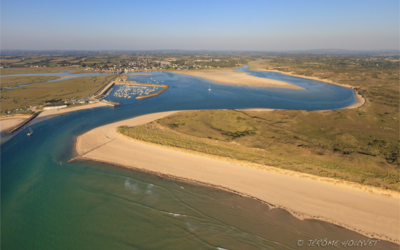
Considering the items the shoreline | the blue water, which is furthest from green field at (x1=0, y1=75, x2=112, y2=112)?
the shoreline

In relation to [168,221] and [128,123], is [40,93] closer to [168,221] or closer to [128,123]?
[128,123]

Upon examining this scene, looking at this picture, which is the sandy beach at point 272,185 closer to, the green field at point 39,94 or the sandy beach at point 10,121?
the sandy beach at point 10,121

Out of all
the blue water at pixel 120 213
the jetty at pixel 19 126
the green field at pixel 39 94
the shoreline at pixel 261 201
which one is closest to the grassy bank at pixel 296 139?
the shoreline at pixel 261 201

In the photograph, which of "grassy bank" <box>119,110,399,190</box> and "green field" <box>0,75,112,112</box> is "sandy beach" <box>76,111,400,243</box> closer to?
A: "grassy bank" <box>119,110,399,190</box>

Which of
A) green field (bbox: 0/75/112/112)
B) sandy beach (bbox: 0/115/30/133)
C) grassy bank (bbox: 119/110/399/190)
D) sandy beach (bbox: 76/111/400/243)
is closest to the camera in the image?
sandy beach (bbox: 76/111/400/243)

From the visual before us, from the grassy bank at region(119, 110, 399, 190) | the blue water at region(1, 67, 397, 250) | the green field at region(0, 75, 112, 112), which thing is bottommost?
the blue water at region(1, 67, 397, 250)

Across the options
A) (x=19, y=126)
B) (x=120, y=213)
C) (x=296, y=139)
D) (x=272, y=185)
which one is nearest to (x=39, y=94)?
(x=19, y=126)
